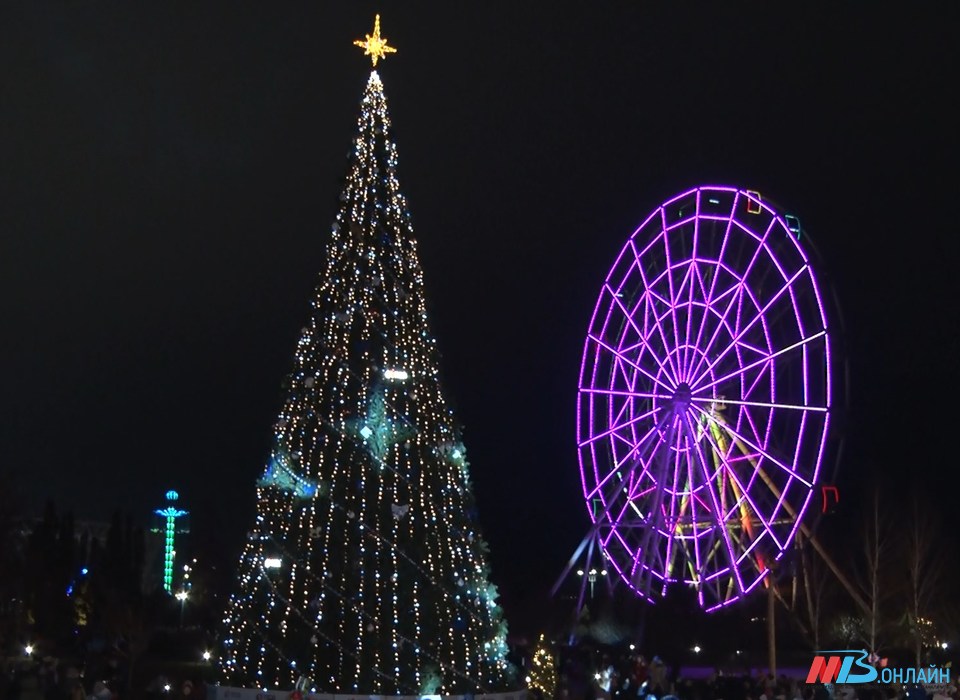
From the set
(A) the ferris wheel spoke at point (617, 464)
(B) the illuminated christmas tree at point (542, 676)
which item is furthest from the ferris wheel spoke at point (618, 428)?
(B) the illuminated christmas tree at point (542, 676)

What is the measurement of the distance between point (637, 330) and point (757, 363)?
5.06 metres

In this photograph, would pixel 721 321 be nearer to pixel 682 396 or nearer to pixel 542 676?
pixel 682 396

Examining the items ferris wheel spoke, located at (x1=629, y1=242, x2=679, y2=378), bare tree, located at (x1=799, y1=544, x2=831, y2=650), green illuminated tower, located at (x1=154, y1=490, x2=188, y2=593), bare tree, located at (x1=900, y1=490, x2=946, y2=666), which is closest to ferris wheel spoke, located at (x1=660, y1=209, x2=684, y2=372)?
ferris wheel spoke, located at (x1=629, y1=242, x2=679, y2=378)

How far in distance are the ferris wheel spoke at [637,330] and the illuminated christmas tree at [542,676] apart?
397 inches

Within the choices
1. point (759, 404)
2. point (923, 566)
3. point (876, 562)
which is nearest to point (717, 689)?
point (759, 404)

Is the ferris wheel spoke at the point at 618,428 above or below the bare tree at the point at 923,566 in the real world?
above

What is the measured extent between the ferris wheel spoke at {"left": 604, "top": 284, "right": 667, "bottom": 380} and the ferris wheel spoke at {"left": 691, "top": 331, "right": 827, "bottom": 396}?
1.64 metres

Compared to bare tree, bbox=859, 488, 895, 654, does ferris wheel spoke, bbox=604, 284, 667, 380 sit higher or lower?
higher

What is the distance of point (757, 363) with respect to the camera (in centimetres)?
3222

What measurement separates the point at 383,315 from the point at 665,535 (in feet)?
51.5

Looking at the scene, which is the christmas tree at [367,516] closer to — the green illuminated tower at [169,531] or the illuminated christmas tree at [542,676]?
the illuminated christmas tree at [542,676]

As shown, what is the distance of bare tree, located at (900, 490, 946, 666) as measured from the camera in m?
49.9

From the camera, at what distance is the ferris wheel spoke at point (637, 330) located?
1412 inches

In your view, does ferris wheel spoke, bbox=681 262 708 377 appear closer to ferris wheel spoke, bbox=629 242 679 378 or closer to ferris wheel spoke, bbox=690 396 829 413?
ferris wheel spoke, bbox=629 242 679 378
